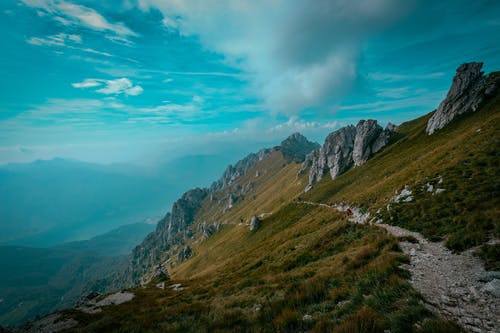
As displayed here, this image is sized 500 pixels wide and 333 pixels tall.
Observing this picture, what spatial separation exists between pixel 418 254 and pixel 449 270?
6.86 feet

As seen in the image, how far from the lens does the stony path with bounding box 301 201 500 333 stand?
20.8 feet

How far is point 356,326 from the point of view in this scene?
19.1ft

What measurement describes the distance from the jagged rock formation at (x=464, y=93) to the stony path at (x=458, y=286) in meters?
85.5

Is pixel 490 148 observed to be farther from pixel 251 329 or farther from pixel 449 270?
pixel 251 329

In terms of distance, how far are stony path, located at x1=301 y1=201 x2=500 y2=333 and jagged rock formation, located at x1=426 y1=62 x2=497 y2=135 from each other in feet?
280

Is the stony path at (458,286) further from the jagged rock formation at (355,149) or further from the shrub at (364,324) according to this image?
the jagged rock formation at (355,149)

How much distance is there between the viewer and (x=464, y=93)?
237 feet

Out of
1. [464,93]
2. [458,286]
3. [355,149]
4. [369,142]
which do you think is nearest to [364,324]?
[458,286]

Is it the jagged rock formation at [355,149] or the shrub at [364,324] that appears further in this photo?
the jagged rock formation at [355,149]

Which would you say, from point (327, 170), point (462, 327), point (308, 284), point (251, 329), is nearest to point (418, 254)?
point (308, 284)

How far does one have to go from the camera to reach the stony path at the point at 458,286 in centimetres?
634

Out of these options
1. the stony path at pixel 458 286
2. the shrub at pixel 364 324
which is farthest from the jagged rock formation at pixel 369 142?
the shrub at pixel 364 324

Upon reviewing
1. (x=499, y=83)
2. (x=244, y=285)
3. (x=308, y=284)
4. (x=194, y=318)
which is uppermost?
(x=499, y=83)

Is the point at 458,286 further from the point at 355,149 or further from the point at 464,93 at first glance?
the point at 355,149
